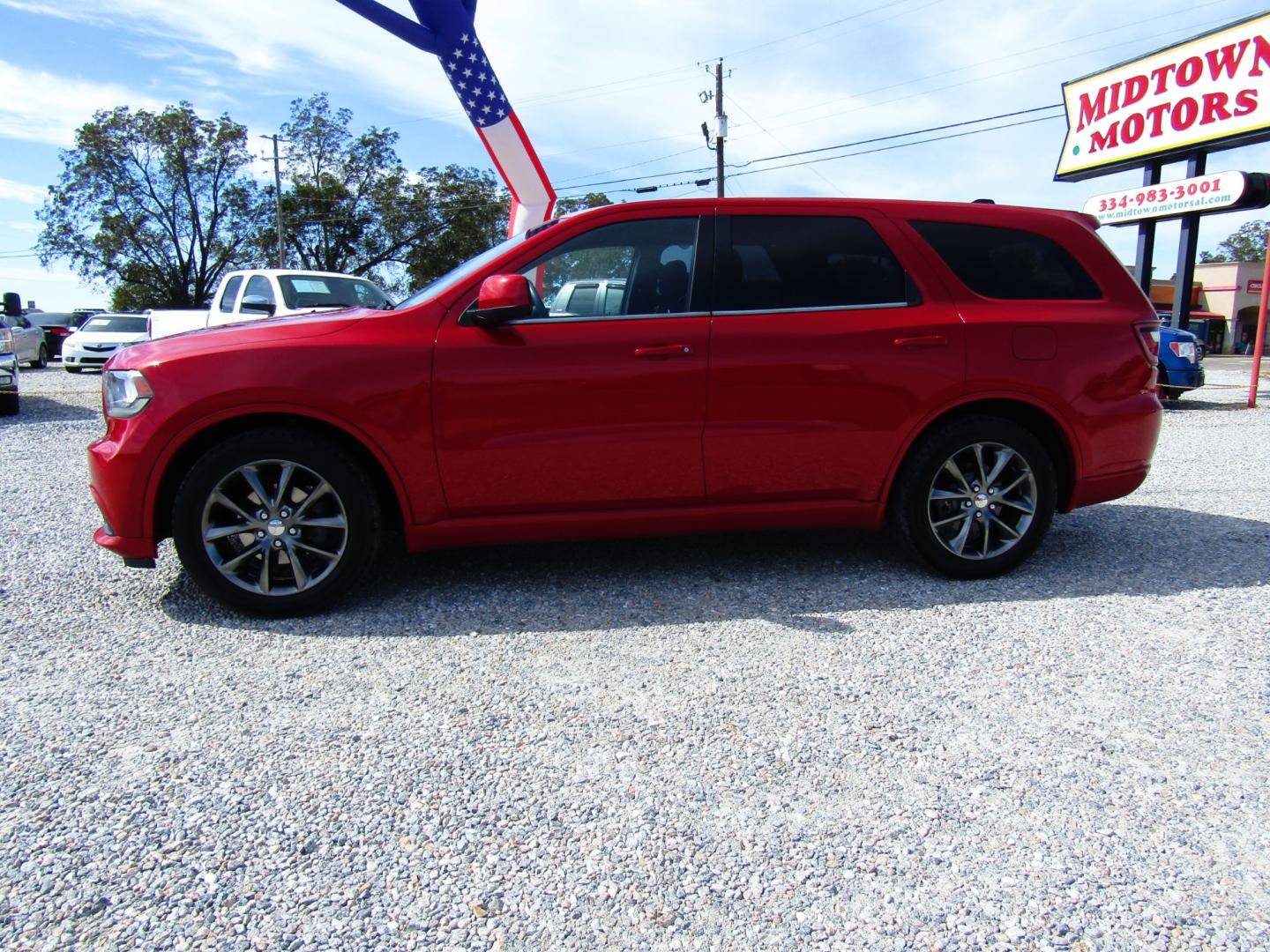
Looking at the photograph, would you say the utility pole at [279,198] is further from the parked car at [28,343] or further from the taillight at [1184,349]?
the taillight at [1184,349]

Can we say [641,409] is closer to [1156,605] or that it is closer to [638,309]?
[638,309]

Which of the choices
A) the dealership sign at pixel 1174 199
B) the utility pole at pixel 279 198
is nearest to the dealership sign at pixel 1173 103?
the dealership sign at pixel 1174 199

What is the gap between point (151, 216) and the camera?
133 feet

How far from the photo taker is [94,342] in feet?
64.1

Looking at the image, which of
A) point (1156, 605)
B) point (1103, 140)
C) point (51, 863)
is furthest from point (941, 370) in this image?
point (1103, 140)

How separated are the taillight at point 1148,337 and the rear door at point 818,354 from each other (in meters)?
0.96

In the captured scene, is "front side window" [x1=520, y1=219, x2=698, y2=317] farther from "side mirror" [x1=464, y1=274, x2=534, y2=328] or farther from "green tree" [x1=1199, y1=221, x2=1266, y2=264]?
"green tree" [x1=1199, y1=221, x2=1266, y2=264]

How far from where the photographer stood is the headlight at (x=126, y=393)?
344cm

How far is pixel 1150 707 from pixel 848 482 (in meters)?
1.53

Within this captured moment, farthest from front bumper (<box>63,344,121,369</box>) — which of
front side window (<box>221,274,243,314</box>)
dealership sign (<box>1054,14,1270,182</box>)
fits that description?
dealership sign (<box>1054,14,1270,182</box>)

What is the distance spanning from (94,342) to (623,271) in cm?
1984

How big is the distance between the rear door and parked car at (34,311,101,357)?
112 feet

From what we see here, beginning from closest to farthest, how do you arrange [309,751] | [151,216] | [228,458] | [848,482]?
[309,751], [228,458], [848,482], [151,216]

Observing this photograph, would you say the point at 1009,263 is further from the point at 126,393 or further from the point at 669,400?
the point at 126,393
